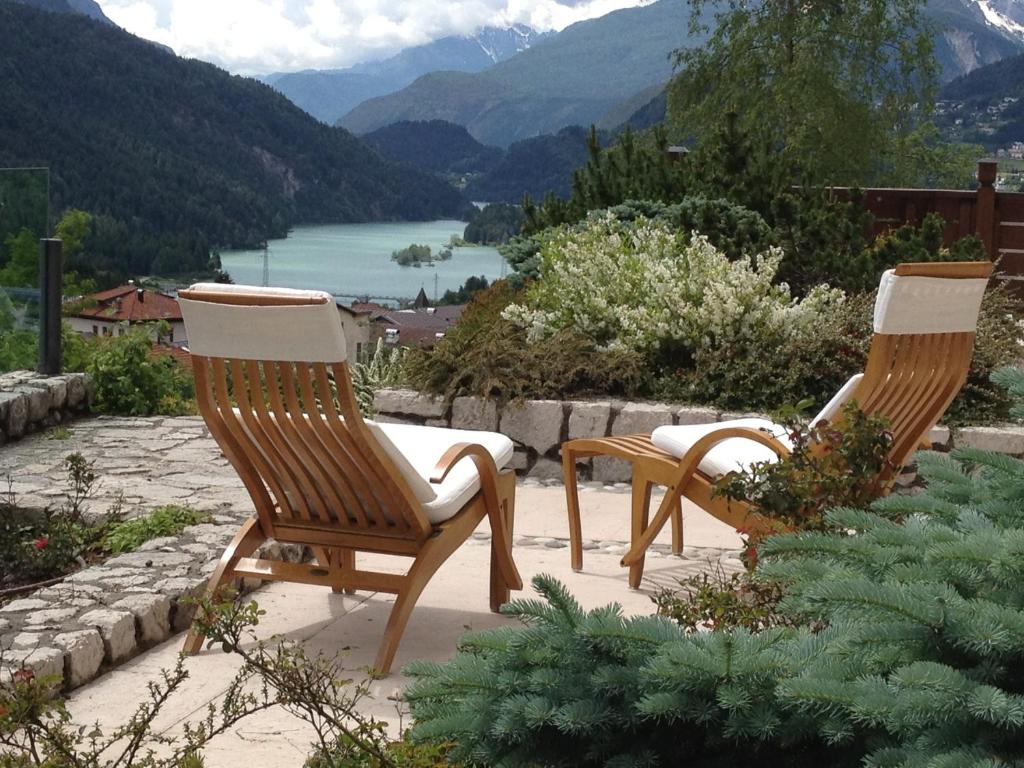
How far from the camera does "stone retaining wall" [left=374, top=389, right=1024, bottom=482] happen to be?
690 centimetres

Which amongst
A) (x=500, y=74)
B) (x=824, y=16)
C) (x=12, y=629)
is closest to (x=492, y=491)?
(x=12, y=629)

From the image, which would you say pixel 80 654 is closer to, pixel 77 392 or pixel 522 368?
pixel 522 368

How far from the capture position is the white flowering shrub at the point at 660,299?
7172 millimetres

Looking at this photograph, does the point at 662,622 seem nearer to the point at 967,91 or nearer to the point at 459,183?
the point at 459,183

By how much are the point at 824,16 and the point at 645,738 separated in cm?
2841

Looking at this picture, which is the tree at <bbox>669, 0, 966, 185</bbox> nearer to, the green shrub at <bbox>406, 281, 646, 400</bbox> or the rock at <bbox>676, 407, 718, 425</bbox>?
the green shrub at <bbox>406, 281, 646, 400</bbox>

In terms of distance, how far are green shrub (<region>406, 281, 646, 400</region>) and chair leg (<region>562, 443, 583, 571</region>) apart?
78.0 inches

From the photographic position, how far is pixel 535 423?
7.10 m

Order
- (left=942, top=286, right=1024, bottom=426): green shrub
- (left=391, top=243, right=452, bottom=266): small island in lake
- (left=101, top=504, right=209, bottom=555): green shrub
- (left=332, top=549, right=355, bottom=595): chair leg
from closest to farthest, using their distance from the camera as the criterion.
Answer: (left=332, top=549, right=355, bottom=595): chair leg < (left=101, top=504, right=209, bottom=555): green shrub < (left=942, top=286, right=1024, bottom=426): green shrub < (left=391, top=243, right=452, bottom=266): small island in lake

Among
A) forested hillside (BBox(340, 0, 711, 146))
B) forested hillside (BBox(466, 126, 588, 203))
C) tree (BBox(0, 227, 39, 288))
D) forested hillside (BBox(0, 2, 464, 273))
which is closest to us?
tree (BBox(0, 227, 39, 288))

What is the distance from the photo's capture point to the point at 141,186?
3803cm

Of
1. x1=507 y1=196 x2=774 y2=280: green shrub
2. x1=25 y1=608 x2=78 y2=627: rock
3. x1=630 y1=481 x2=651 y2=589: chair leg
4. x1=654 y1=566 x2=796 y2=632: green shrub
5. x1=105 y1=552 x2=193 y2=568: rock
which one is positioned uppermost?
x1=507 y1=196 x2=774 y2=280: green shrub

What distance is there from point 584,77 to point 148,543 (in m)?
113

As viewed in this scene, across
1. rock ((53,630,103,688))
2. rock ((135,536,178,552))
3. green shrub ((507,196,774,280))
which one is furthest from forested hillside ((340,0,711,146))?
rock ((53,630,103,688))
